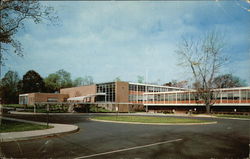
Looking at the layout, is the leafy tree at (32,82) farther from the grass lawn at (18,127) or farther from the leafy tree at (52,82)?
the grass lawn at (18,127)

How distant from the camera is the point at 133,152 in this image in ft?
21.7

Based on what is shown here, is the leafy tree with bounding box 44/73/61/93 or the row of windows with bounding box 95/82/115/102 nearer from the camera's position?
the row of windows with bounding box 95/82/115/102

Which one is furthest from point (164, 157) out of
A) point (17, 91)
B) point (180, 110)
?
point (17, 91)

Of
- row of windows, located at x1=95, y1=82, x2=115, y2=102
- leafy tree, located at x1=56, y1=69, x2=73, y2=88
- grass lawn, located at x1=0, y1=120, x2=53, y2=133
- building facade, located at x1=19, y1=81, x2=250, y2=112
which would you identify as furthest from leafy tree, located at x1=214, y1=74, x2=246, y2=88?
Result: leafy tree, located at x1=56, y1=69, x2=73, y2=88

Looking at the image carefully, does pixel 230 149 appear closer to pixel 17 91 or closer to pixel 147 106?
pixel 147 106

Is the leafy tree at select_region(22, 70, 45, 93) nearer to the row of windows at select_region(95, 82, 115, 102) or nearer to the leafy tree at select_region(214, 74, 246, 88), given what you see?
the row of windows at select_region(95, 82, 115, 102)

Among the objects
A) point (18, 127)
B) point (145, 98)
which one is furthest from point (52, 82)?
point (18, 127)

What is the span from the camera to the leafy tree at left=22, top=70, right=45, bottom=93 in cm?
7581

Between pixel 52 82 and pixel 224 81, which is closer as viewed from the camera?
pixel 224 81

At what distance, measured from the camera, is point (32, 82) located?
3014 inches

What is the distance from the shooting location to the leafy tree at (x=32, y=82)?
7581 centimetres

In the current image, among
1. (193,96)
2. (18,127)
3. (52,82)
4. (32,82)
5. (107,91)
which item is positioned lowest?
(18,127)

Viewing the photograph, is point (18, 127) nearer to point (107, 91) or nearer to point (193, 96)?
point (193, 96)

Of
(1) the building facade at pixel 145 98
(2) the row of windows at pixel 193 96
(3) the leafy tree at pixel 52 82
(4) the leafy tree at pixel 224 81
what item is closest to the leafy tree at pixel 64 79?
(3) the leafy tree at pixel 52 82
